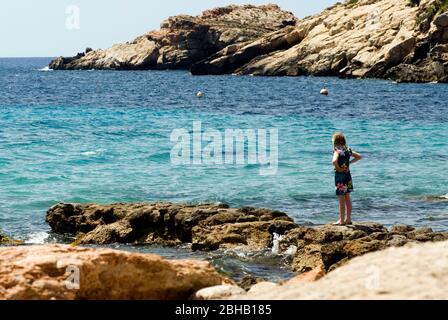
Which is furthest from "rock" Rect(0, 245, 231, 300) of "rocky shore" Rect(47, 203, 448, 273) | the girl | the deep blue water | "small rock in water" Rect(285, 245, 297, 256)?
the deep blue water

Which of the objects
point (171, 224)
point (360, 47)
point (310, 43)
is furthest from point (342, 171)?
Answer: point (310, 43)

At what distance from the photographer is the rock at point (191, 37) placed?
133 metres

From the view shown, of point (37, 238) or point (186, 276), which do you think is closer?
point (186, 276)

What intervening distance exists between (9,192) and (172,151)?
1044 centimetres

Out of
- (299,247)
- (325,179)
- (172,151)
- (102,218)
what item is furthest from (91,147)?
(299,247)

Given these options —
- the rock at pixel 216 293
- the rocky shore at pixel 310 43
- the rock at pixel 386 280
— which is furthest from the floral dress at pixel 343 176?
the rocky shore at pixel 310 43

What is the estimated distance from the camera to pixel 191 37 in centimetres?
13688

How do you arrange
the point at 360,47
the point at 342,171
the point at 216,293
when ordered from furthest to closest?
the point at 360,47 < the point at 342,171 < the point at 216,293

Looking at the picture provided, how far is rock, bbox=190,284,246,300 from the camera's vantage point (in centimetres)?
600

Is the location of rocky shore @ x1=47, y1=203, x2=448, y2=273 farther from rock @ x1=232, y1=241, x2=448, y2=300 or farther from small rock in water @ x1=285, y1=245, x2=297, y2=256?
rock @ x1=232, y1=241, x2=448, y2=300

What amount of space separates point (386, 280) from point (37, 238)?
42.0ft

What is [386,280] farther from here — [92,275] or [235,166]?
[235,166]
